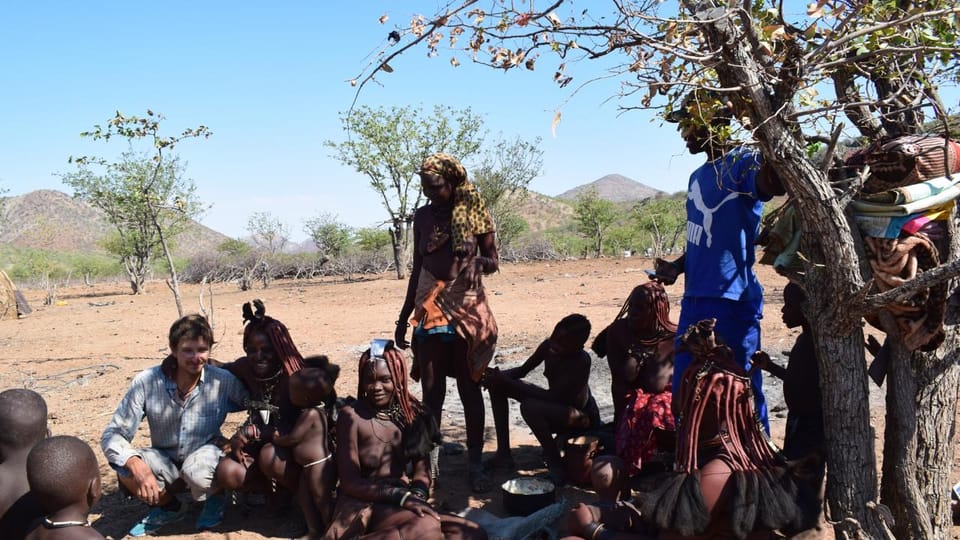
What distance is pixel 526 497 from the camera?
3543 millimetres

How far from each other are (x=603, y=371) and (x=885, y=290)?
3788mm

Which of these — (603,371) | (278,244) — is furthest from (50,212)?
(603,371)

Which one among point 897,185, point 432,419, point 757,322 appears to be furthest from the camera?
point 432,419

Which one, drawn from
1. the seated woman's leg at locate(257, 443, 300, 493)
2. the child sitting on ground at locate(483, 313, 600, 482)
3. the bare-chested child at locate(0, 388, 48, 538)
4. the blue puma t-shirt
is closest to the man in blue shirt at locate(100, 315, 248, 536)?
the seated woman's leg at locate(257, 443, 300, 493)

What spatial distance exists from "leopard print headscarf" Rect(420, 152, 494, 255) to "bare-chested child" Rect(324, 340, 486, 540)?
0.86m

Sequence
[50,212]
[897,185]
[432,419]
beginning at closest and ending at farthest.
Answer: [897,185], [432,419], [50,212]

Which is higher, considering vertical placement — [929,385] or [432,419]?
[929,385]

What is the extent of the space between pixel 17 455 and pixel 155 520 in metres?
1.22

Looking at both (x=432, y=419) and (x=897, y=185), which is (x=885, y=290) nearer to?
(x=897, y=185)

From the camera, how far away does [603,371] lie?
6.35 metres

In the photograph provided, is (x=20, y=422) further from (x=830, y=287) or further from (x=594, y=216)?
(x=594, y=216)

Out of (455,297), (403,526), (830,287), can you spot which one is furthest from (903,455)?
(455,297)

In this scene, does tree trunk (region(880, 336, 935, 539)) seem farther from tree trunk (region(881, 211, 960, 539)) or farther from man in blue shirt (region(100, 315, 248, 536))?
man in blue shirt (region(100, 315, 248, 536))

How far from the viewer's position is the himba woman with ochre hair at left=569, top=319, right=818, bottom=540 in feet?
8.28
